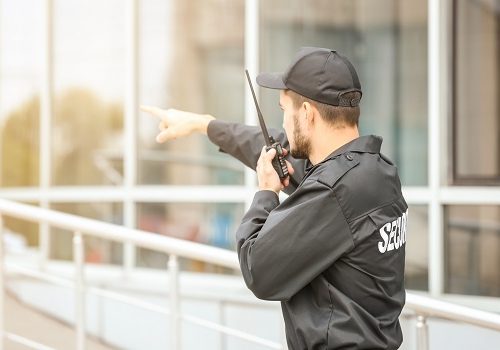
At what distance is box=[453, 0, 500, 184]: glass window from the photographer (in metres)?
5.18

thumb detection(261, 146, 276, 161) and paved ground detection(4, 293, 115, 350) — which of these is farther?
paved ground detection(4, 293, 115, 350)

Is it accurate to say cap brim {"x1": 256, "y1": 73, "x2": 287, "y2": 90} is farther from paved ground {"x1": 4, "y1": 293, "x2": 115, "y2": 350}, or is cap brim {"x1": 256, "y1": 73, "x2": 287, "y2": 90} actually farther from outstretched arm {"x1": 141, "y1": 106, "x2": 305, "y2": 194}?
paved ground {"x1": 4, "y1": 293, "x2": 115, "y2": 350}

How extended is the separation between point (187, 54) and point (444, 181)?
231 cm

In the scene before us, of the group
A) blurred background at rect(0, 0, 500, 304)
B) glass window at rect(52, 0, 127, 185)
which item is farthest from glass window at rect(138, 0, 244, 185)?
glass window at rect(52, 0, 127, 185)

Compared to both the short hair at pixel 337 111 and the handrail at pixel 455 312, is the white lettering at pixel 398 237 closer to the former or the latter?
the short hair at pixel 337 111

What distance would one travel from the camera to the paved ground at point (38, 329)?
6227mm

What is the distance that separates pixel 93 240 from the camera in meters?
7.58

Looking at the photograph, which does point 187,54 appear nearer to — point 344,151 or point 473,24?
point 473,24

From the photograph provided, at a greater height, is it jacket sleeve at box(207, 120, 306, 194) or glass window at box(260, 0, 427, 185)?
glass window at box(260, 0, 427, 185)

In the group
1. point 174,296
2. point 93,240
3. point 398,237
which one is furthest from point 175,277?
point 93,240

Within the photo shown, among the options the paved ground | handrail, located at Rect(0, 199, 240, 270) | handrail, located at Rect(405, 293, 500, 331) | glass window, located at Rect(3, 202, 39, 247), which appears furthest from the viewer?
glass window, located at Rect(3, 202, 39, 247)

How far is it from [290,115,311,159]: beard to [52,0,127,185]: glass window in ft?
15.8

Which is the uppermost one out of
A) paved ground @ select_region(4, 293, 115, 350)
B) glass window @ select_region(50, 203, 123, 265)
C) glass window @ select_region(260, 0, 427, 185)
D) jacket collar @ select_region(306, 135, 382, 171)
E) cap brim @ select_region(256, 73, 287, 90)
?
glass window @ select_region(260, 0, 427, 185)

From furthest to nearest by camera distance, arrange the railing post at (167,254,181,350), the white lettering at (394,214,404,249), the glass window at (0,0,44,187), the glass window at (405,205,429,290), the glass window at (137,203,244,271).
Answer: the glass window at (0,0,44,187) → the glass window at (137,203,244,271) → the glass window at (405,205,429,290) → the railing post at (167,254,181,350) → the white lettering at (394,214,404,249)
